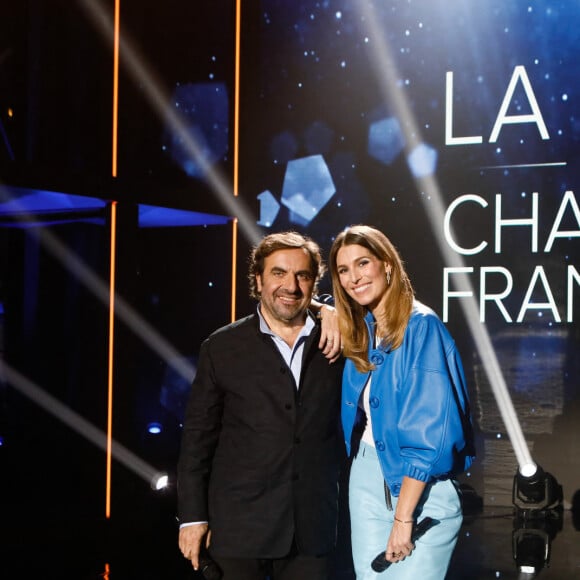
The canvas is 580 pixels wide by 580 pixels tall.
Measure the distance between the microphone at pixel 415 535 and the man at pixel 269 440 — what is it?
0.83 feet

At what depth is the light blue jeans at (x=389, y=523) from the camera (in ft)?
6.42

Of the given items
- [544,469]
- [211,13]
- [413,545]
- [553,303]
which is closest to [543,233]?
[553,303]

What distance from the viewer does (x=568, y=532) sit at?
16.3 ft

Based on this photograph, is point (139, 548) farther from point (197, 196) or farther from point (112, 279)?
point (197, 196)

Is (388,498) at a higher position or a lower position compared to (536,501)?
higher

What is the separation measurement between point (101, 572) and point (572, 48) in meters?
4.58

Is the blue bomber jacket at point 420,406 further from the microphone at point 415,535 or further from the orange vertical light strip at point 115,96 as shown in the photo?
the orange vertical light strip at point 115,96

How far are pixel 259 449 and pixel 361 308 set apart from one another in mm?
477

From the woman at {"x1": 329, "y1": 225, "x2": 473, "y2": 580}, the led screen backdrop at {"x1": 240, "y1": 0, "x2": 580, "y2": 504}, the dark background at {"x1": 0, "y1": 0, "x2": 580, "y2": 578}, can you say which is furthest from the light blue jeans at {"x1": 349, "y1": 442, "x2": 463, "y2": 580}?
the led screen backdrop at {"x1": 240, "y1": 0, "x2": 580, "y2": 504}

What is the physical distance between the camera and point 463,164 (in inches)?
228

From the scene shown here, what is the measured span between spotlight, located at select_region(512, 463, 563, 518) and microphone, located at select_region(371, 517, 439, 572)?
377 centimetres

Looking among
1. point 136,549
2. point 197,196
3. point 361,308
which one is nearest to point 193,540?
point 361,308

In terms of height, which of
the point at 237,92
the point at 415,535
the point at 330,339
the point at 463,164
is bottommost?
the point at 415,535

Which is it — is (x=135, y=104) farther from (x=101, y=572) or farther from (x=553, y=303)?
(x=553, y=303)
